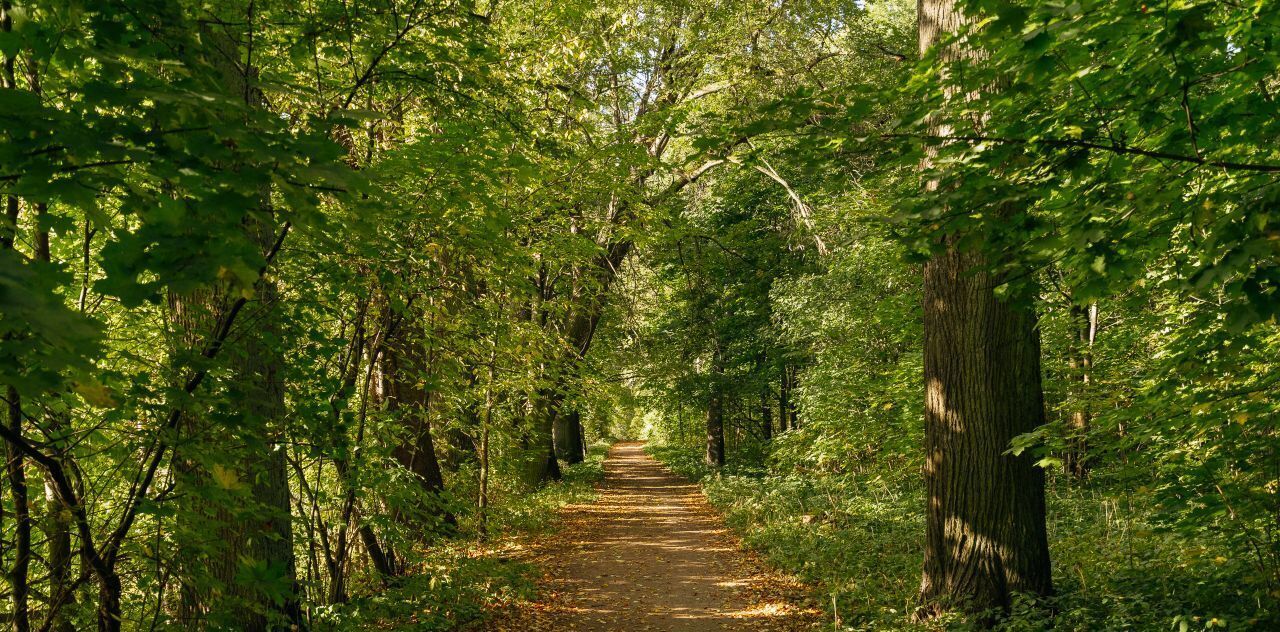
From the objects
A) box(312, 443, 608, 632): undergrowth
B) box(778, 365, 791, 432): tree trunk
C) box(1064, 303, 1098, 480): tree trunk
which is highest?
box(1064, 303, 1098, 480): tree trunk

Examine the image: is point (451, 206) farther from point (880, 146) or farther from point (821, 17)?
point (821, 17)

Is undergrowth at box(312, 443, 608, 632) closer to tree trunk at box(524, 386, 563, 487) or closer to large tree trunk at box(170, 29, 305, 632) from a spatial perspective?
large tree trunk at box(170, 29, 305, 632)

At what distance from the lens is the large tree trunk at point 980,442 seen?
525 centimetres

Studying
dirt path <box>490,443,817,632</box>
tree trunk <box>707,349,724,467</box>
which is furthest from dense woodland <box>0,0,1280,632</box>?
tree trunk <box>707,349,724,467</box>

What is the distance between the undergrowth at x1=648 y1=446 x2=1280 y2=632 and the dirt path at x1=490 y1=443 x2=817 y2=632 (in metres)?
0.53

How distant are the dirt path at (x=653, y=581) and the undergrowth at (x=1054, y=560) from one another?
1.73 ft

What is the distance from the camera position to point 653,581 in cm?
934

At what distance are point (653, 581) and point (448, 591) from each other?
11.0 ft

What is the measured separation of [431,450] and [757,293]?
12966 mm

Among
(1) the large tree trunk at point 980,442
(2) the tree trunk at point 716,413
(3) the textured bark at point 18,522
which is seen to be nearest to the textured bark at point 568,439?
(2) the tree trunk at point 716,413

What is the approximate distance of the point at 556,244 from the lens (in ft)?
29.1

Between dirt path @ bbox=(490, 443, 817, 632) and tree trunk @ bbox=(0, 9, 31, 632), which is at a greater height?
tree trunk @ bbox=(0, 9, 31, 632)

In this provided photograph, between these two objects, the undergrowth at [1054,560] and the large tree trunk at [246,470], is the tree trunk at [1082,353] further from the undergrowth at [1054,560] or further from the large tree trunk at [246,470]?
the large tree trunk at [246,470]

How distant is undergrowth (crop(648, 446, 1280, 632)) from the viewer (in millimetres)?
4766
